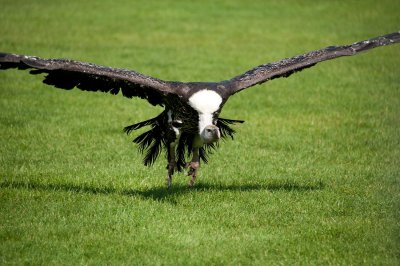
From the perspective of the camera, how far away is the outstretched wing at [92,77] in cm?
843

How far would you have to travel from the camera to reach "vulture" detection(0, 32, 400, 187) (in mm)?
8570

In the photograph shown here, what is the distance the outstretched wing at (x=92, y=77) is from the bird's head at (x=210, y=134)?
0.65 m

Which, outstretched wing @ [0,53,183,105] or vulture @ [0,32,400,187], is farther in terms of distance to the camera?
vulture @ [0,32,400,187]

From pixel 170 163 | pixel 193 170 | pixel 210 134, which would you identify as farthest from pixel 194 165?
pixel 210 134

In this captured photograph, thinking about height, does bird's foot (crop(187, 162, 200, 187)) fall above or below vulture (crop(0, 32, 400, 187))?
below

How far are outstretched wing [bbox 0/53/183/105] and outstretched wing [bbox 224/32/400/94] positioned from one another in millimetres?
827

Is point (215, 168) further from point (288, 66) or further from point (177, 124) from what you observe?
point (288, 66)

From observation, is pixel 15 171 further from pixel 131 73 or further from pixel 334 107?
pixel 334 107

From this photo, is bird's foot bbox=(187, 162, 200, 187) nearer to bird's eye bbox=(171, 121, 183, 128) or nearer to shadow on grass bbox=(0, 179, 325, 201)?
shadow on grass bbox=(0, 179, 325, 201)

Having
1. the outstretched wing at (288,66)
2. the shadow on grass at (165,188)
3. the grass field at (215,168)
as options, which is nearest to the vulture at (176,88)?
the outstretched wing at (288,66)

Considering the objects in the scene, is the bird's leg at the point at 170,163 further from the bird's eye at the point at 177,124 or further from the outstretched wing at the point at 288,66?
the outstretched wing at the point at 288,66

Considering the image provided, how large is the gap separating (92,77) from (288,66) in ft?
8.06

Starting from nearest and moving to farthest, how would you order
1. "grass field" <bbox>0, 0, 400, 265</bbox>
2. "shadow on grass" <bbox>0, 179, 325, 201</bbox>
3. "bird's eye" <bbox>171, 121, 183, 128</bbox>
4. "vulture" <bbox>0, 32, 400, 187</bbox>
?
"grass field" <bbox>0, 0, 400, 265</bbox>, "vulture" <bbox>0, 32, 400, 187</bbox>, "bird's eye" <bbox>171, 121, 183, 128</bbox>, "shadow on grass" <bbox>0, 179, 325, 201</bbox>

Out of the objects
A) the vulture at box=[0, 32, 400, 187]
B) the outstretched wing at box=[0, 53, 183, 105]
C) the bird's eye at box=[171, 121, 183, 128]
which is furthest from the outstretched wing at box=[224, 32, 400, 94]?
the outstretched wing at box=[0, 53, 183, 105]
